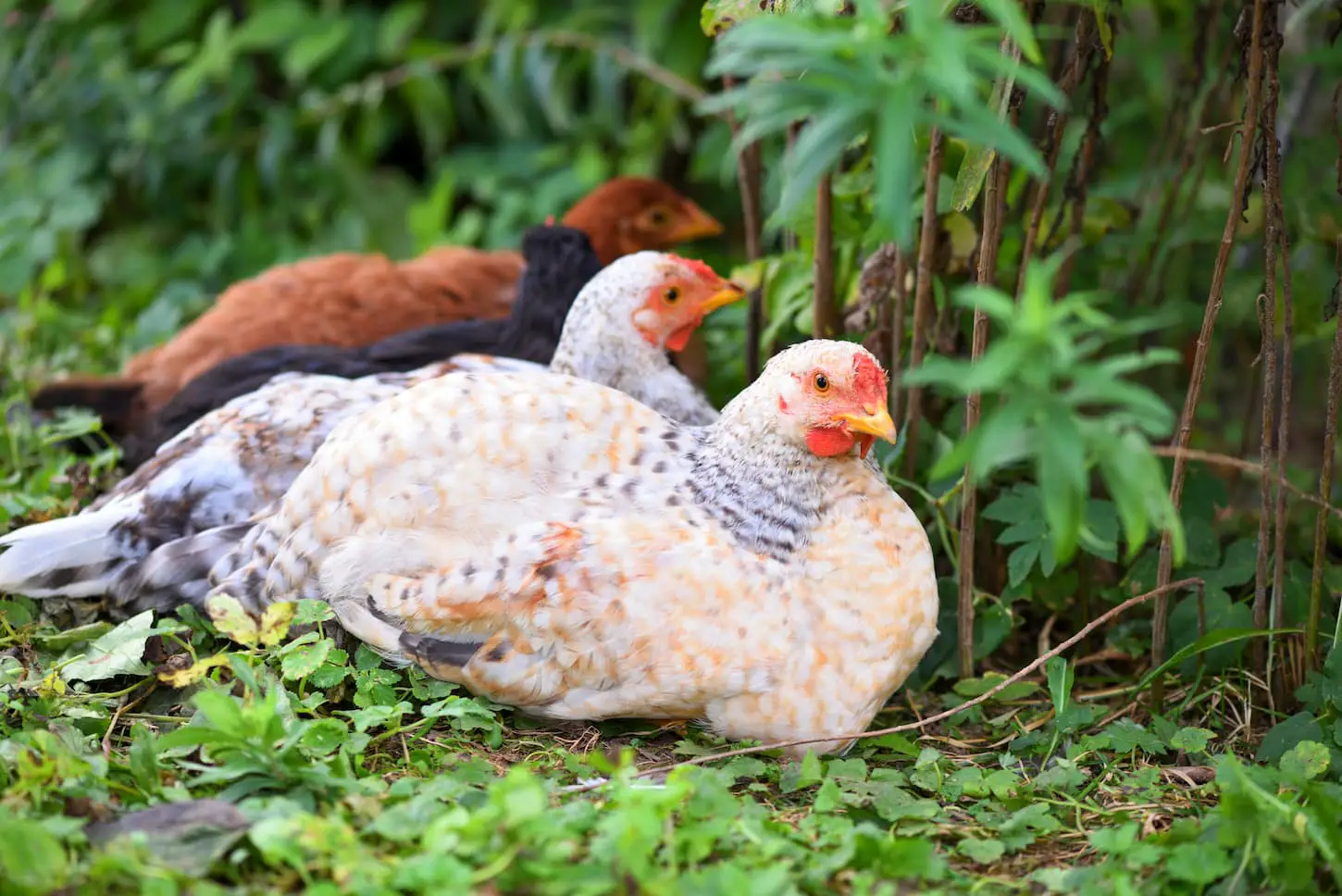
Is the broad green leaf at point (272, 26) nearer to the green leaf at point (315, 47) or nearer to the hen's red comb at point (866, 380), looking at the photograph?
the green leaf at point (315, 47)

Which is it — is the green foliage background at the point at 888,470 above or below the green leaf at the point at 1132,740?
above

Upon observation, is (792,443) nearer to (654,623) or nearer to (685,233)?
(654,623)

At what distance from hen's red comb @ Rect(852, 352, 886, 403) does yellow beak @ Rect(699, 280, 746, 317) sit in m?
0.78

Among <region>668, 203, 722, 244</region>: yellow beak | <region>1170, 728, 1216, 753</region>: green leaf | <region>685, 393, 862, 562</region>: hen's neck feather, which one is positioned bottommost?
<region>1170, 728, 1216, 753</region>: green leaf

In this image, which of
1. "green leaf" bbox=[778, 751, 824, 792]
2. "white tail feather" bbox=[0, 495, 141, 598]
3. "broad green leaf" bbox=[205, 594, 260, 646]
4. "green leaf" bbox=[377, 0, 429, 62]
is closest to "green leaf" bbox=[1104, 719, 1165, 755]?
"green leaf" bbox=[778, 751, 824, 792]

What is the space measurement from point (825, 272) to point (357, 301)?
1500mm

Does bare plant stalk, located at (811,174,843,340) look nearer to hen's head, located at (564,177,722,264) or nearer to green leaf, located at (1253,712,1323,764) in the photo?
hen's head, located at (564,177,722,264)

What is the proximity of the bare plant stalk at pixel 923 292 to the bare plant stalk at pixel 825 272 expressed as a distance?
0.66 feet

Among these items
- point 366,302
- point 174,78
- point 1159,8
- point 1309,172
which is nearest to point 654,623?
point 366,302

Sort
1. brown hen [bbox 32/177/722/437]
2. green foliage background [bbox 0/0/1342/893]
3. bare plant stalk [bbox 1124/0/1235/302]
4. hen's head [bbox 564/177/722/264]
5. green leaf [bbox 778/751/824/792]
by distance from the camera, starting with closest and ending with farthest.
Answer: green foliage background [bbox 0/0/1342/893] → green leaf [bbox 778/751/824/792] → bare plant stalk [bbox 1124/0/1235/302] → brown hen [bbox 32/177/722/437] → hen's head [bbox 564/177/722/264]

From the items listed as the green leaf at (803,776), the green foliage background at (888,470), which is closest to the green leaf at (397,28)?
the green foliage background at (888,470)

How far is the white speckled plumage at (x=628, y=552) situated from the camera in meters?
2.38

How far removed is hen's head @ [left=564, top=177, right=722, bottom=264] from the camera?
415 cm

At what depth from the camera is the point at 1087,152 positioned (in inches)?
121
